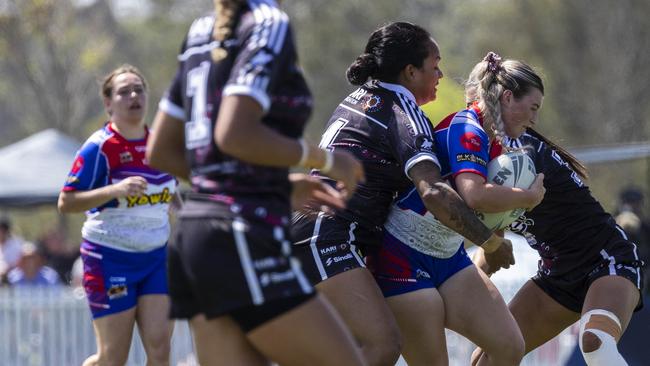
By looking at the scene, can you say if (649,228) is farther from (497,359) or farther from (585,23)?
(585,23)

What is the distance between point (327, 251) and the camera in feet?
20.0

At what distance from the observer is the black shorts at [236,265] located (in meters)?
4.04

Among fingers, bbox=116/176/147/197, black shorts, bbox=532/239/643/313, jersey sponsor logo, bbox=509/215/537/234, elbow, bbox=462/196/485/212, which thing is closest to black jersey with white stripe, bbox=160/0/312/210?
elbow, bbox=462/196/485/212

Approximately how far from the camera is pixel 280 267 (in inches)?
161

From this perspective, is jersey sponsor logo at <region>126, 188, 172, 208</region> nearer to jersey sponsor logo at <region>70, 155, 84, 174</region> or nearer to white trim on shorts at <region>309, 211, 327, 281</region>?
jersey sponsor logo at <region>70, 155, 84, 174</region>

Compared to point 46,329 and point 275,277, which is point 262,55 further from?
point 46,329

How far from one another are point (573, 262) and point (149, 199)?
2.77m

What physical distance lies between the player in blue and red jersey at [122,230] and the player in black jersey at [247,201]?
331 centimetres

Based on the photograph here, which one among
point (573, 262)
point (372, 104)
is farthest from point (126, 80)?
point (573, 262)

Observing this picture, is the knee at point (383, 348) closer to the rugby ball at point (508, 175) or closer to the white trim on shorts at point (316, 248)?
the white trim on shorts at point (316, 248)

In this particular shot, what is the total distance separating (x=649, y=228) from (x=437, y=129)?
8.35 m

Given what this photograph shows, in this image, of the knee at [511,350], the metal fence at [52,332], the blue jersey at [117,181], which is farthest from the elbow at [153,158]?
the metal fence at [52,332]

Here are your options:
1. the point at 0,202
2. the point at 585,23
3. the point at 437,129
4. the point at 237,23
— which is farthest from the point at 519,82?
the point at 585,23

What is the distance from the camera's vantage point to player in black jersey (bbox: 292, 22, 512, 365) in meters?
5.83
